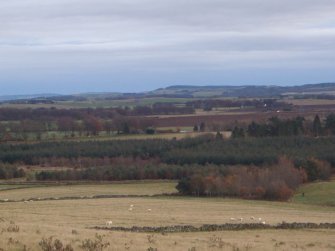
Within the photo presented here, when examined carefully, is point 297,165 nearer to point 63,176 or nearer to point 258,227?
point 63,176

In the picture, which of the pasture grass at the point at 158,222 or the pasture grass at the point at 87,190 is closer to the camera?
the pasture grass at the point at 158,222

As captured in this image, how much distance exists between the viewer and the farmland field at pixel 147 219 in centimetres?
2225

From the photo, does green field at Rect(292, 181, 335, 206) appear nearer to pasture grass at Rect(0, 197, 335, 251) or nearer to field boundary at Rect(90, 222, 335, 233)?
pasture grass at Rect(0, 197, 335, 251)

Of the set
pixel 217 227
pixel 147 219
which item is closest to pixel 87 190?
pixel 147 219

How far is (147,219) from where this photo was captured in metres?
36.8

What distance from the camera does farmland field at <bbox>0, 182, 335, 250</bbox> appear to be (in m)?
22.2

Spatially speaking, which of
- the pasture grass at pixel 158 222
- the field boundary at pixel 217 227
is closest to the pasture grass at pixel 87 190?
the pasture grass at pixel 158 222

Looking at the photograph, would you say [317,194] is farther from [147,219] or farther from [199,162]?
[199,162]

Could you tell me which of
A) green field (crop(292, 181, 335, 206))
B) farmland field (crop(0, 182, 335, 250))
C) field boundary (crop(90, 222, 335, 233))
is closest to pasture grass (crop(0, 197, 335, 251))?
farmland field (crop(0, 182, 335, 250))

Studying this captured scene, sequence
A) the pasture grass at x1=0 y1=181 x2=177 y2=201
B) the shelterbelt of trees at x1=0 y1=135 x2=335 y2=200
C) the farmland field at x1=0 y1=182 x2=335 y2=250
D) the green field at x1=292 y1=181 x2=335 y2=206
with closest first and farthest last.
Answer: the farmland field at x1=0 y1=182 x2=335 y2=250 < the green field at x1=292 y1=181 x2=335 y2=206 < the pasture grass at x1=0 y1=181 x2=177 y2=201 < the shelterbelt of trees at x1=0 y1=135 x2=335 y2=200

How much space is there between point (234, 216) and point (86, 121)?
100 metres

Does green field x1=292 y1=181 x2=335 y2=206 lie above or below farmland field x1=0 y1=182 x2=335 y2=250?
below

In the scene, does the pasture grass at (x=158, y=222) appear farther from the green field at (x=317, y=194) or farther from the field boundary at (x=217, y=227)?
the green field at (x=317, y=194)

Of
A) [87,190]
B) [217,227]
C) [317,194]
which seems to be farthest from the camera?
[87,190]
